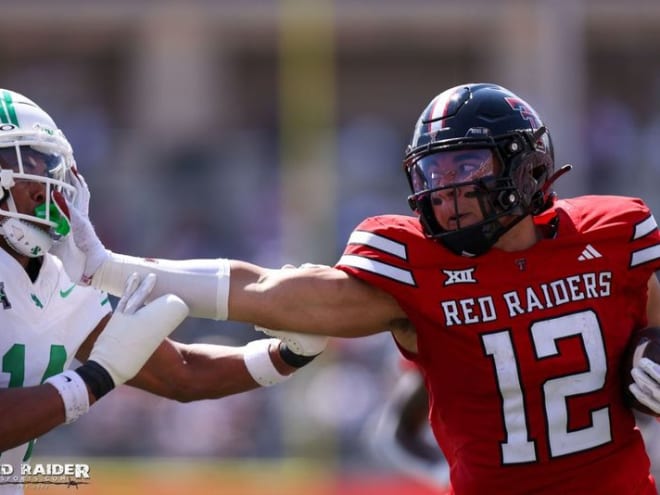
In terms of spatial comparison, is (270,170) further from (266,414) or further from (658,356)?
(658,356)

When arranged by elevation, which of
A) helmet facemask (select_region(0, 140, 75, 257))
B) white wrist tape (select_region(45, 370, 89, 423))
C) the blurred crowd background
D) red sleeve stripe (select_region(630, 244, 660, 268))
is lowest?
the blurred crowd background

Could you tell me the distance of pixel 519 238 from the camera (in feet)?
10.9

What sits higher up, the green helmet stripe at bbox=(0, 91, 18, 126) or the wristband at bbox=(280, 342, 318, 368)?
the green helmet stripe at bbox=(0, 91, 18, 126)

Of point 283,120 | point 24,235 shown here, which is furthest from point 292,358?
point 283,120

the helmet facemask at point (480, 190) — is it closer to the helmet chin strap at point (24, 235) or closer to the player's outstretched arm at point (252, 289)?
the player's outstretched arm at point (252, 289)

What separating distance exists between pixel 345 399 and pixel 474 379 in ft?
18.0

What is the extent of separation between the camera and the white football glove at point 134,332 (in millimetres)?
3225

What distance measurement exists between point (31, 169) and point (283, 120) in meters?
7.95

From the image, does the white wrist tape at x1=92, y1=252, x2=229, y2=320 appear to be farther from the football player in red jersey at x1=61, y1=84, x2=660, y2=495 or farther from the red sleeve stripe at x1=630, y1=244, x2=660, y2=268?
the red sleeve stripe at x1=630, y1=244, x2=660, y2=268

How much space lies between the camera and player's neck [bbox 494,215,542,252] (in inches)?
130

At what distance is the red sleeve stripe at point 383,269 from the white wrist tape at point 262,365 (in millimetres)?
541

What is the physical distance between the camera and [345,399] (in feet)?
28.3

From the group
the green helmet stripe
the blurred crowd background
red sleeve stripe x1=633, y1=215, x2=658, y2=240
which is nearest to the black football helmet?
red sleeve stripe x1=633, y1=215, x2=658, y2=240

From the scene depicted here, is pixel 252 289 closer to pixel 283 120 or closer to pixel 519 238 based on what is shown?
pixel 519 238
